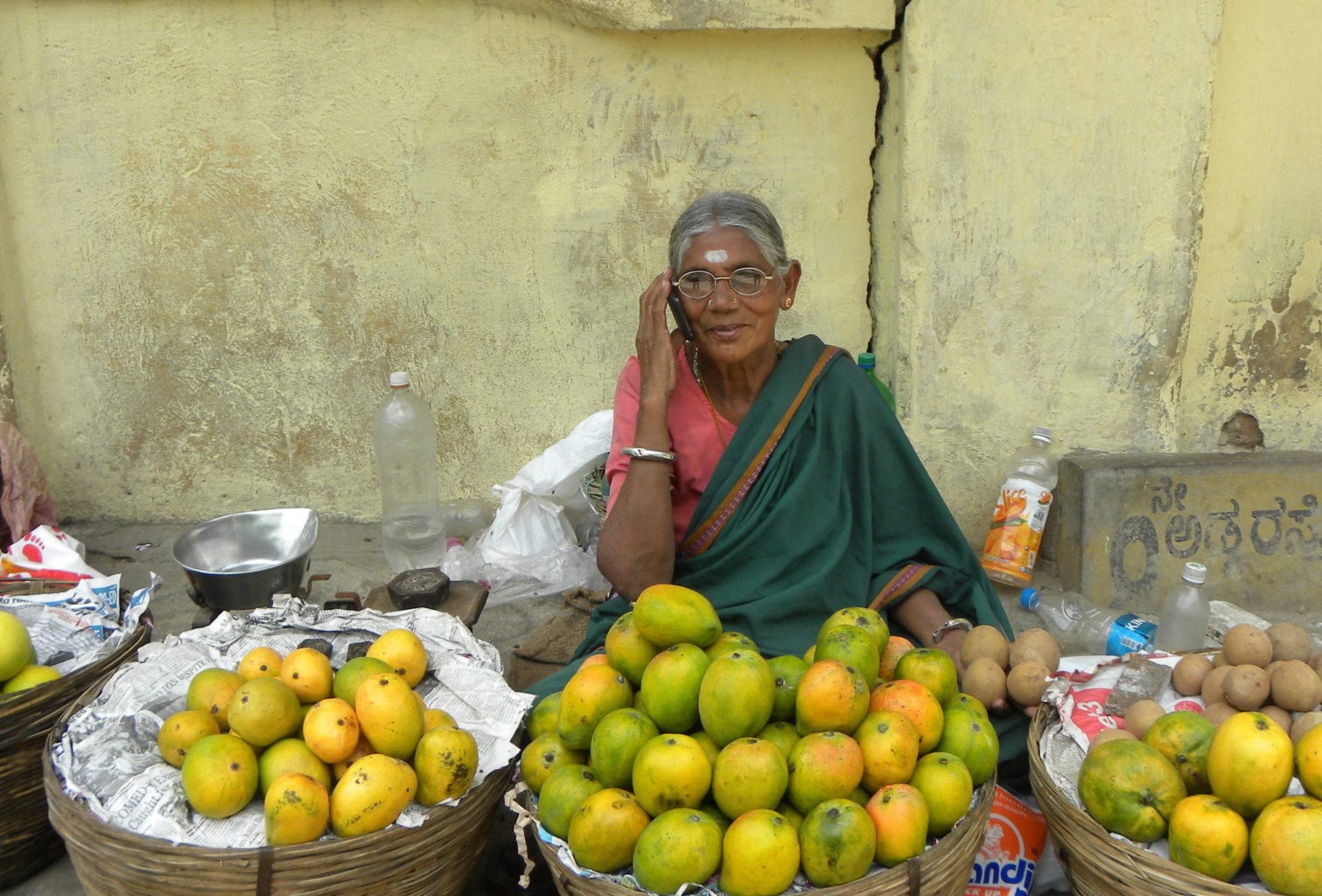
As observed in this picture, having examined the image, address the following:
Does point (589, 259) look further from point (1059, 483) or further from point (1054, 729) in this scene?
point (1054, 729)

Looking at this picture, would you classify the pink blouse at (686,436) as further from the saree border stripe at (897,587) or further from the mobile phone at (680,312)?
the saree border stripe at (897,587)

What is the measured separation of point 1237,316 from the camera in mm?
3738

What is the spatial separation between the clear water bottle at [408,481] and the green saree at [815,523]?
148cm

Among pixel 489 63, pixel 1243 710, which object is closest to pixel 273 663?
pixel 1243 710

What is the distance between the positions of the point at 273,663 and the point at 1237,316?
11.5 feet

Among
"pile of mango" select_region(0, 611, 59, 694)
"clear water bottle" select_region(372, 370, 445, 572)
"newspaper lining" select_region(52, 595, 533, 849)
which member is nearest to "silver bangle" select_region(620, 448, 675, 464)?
"newspaper lining" select_region(52, 595, 533, 849)

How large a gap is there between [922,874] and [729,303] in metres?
1.39

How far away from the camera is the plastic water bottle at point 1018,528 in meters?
3.51

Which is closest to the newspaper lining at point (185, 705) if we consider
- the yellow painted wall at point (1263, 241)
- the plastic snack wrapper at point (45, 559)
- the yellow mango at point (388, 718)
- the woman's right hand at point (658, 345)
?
the yellow mango at point (388, 718)

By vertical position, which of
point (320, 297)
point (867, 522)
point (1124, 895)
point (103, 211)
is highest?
point (103, 211)

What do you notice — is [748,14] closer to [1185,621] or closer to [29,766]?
[1185,621]

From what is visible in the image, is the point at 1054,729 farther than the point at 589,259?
No

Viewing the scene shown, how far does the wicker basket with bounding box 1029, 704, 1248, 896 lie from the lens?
163 centimetres

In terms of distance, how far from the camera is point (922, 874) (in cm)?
161
